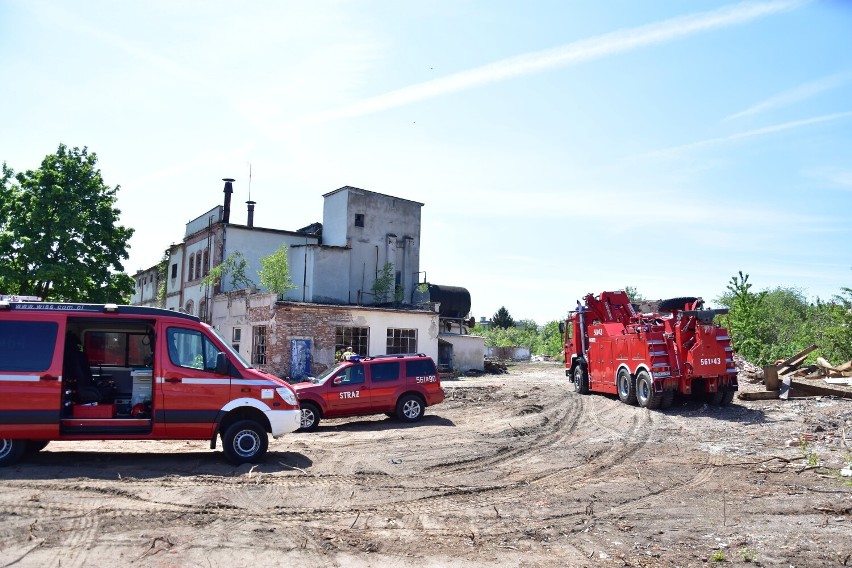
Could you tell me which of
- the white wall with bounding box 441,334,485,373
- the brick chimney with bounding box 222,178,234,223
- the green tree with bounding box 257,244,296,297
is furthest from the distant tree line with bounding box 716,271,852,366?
the brick chimney with bounding box 222,178,234,223

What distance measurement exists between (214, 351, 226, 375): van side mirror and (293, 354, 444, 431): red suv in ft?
14.7

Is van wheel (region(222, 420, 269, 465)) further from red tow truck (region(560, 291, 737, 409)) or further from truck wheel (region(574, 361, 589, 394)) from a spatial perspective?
truck wheel (region(574, 361, 589, 394))

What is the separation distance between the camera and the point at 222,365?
10117mm

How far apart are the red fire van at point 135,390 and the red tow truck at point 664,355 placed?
10.5 m

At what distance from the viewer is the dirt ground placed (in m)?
6.18

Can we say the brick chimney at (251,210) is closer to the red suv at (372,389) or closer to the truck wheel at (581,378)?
the truck wheel at (581,378)

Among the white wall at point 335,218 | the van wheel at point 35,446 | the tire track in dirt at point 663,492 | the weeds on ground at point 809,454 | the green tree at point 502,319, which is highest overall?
the white wall at point 335,218

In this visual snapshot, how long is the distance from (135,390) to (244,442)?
2.01 metres

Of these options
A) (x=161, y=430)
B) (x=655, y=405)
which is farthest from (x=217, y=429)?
(x=655, y=405)

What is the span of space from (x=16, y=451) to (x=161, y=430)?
2.01 m

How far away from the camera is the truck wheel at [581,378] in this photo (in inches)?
862

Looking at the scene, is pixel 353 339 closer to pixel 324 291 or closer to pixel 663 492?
pixel 324 291

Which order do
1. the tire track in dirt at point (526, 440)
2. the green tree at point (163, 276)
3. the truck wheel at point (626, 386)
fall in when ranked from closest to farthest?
1. the tire track in dirt at point (526, 440)
2. the truck wheel at point (626, 386)
3. the green tree at point (163, 276)

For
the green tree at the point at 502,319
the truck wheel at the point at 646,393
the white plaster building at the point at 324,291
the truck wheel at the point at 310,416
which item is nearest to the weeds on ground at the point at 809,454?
the truck wheel at the point at 646,393
